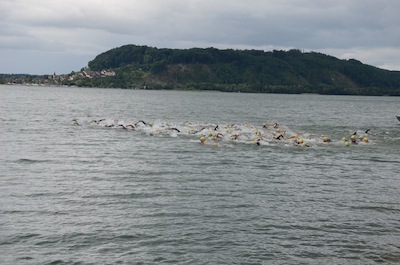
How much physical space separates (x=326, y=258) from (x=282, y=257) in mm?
1187

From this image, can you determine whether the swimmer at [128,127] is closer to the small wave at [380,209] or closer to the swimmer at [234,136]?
the swimmer at [234,136]

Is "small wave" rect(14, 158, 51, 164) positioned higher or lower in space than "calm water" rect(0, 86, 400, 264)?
lower

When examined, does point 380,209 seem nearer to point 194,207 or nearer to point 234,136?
point 194,207

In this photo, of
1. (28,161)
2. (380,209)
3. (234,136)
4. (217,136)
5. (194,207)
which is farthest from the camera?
(234,136)

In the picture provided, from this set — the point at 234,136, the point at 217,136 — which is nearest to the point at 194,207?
the point at 217,136

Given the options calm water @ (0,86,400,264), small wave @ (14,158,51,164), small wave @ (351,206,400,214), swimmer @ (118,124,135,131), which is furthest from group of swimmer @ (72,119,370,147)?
small wave @ (351,206,400,214)

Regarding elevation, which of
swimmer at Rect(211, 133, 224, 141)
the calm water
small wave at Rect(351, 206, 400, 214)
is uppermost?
swimmer at Rect(211, 133, 224, 141)

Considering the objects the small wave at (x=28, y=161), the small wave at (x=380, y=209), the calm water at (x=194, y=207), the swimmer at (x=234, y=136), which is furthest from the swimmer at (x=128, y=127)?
the small wave at (x=380, y=209)

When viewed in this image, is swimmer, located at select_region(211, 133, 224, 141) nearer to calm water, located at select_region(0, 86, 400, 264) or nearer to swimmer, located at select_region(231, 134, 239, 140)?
swimmer, located at select_region(231, 134, 239, 140)

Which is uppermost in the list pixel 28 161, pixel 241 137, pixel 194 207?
pixel 241 137

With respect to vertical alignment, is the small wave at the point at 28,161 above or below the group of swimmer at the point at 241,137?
below

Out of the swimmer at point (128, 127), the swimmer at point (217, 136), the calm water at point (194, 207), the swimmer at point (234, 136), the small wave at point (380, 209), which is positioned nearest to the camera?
the calm water at point (194, 207)

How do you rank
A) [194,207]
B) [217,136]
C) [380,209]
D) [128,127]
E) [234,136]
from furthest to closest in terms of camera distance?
1. [128,127]
2. [234,136]
3. [217,136]
4. [380,209]
5. [194,207]

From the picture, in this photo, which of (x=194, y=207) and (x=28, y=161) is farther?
(x=28, y=161)
